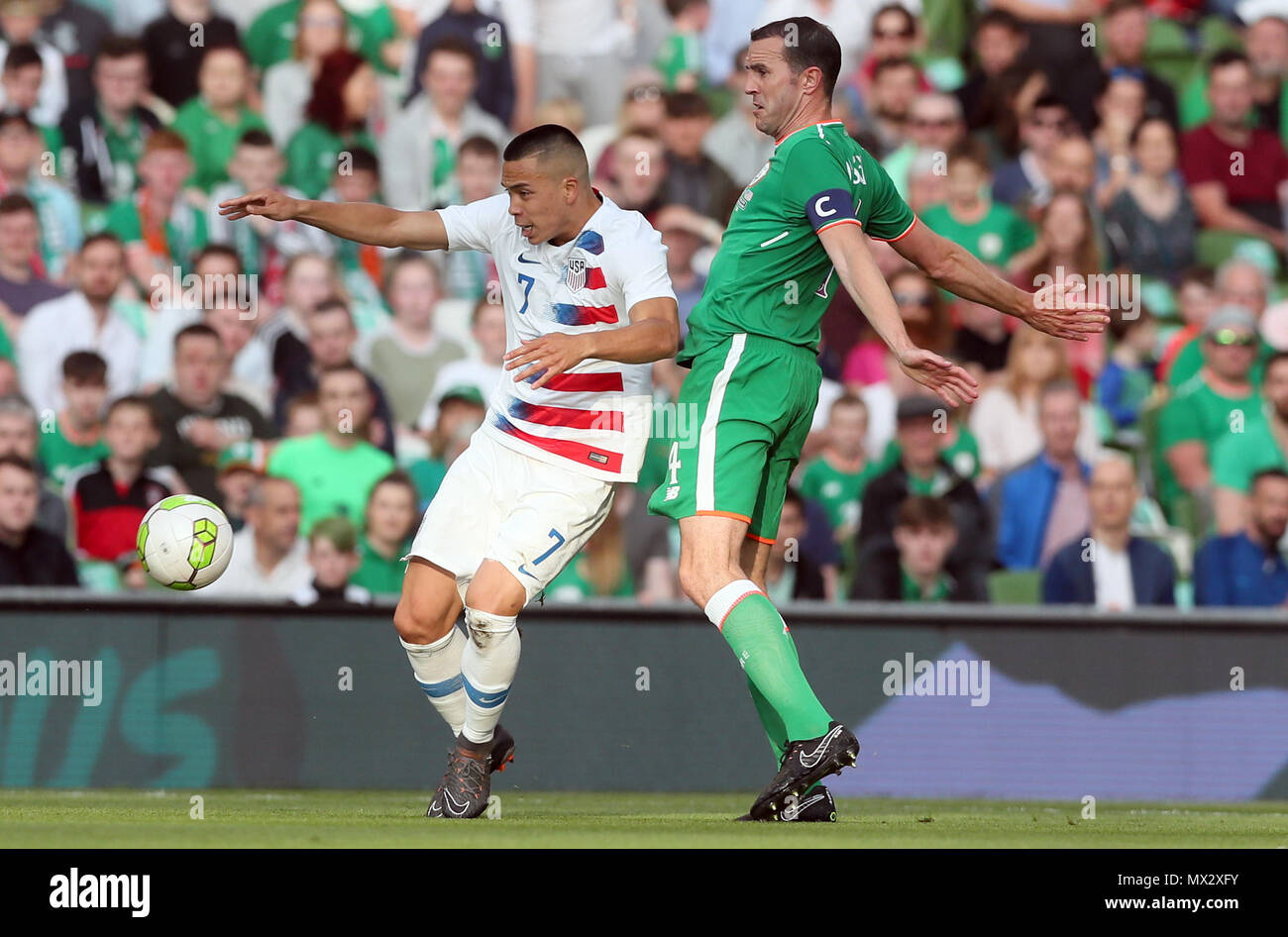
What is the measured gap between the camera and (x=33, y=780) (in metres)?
9.05

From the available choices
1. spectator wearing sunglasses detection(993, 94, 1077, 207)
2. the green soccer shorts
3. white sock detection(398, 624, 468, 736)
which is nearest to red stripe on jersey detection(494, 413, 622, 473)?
the green soccer shorts

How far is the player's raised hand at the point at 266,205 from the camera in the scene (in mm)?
6766

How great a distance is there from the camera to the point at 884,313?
6.11 meters

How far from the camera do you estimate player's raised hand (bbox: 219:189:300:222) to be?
6766 millimetres

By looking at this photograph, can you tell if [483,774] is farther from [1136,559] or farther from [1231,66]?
[1231,66]

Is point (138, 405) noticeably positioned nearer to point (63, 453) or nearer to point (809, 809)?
point (63, 453)

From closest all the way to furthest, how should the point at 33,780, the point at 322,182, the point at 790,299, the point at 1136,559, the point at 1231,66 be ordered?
the point at 790,299, the point at 33,780, the point at 1136,559, the point at 322,182, the point at 1231,66

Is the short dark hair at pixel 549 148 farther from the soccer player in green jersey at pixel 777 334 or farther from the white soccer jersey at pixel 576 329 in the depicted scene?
the soccer player in green jersey at pixel 777 334

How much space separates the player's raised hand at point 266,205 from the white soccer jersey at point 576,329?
1.91ft

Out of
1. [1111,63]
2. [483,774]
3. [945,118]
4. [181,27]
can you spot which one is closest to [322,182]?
[181,27]

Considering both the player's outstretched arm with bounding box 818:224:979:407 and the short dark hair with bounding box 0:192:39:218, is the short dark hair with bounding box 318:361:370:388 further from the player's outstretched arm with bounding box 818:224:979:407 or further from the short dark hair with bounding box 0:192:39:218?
the player's outstretched arm with bounding box 818:224:979:407

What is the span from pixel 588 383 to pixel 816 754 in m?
1.65

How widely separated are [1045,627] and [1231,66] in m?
5.32

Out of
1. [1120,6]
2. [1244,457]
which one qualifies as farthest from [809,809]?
[1120,6]
